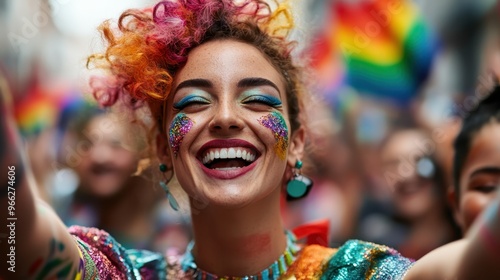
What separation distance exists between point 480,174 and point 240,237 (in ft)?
3.05

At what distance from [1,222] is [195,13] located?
3.25ft

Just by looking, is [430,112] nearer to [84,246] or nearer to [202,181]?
[202,181]

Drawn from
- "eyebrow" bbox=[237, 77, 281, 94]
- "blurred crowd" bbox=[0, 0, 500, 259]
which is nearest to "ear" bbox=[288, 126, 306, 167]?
"eyebrow" bbox=[237, 77, 281, 94]

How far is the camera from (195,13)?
6.95 feet

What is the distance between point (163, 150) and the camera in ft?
7.20

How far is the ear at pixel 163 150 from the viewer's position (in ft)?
7.16

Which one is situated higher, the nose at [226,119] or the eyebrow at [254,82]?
the eyebrow at [254,82]

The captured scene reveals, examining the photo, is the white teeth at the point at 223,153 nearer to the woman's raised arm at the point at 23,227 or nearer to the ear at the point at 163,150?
the ear at the point at 163,150

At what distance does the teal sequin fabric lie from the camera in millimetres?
1817

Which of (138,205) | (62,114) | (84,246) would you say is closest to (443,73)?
(138,205)

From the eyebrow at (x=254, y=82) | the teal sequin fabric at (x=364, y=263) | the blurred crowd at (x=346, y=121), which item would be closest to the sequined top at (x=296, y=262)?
the teal sequin fabric at (x=364, y=263)

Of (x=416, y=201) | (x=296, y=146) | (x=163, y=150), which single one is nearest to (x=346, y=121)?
(x=416, y=201)

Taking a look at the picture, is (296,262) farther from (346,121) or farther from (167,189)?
(346,121)

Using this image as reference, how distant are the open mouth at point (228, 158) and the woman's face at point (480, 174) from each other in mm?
902
